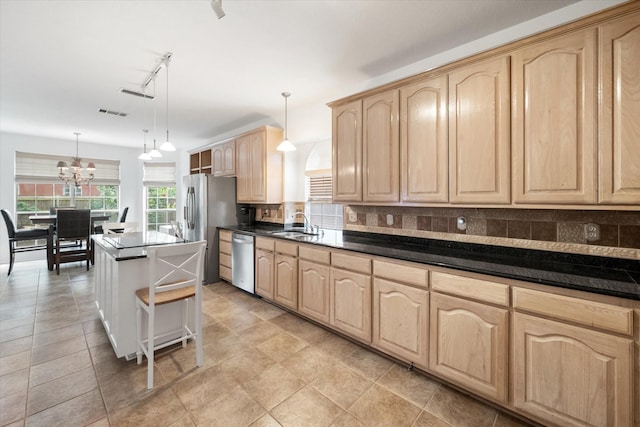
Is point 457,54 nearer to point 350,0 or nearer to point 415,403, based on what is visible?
point 350,0

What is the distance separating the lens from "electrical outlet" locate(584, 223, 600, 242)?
1.82m

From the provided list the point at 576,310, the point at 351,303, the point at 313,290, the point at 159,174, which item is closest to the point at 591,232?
the point at 576,310

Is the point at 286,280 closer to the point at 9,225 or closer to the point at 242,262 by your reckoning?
the point at 242,262

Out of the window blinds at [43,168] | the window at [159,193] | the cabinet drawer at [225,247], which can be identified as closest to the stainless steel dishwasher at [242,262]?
the cabinet drawer at [225,247]

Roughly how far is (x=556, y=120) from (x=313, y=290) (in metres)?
2.39

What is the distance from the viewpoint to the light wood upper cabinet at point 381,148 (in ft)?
8.25

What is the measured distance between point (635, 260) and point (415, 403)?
163 cm

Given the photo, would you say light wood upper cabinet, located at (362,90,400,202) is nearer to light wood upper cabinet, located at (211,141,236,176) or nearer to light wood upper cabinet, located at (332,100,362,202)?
light wood upper cabinet, located at (332,100,362,202)

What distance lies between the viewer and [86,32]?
7.20 ft

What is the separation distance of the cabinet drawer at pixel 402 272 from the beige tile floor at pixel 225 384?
2.43 ft

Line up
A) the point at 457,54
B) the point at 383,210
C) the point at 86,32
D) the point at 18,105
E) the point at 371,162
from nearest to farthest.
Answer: the point at 86,32 → the point at 457,54 → the point at 371,162 → the point at 383,210 → the point at 18,105

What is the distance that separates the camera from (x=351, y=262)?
253 cm

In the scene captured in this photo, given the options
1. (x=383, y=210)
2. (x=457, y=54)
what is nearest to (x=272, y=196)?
(x=383, y=210)

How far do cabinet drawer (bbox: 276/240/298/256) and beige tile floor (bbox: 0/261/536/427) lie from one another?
0.77 metres
